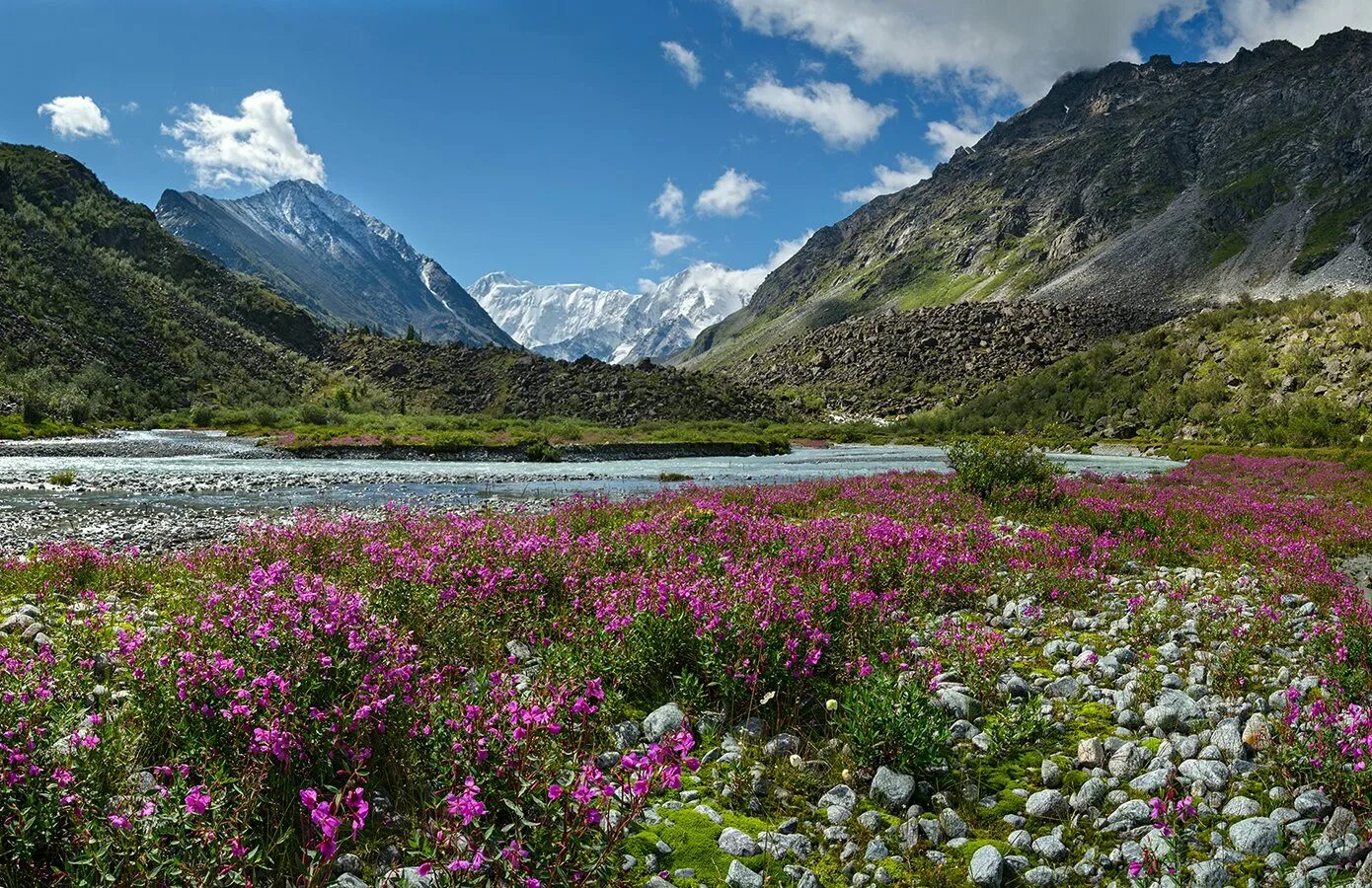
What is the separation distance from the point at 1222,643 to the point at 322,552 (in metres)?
12.7

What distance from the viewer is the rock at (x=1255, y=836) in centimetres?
424

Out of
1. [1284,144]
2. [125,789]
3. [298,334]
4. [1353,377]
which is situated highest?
[1284,144]

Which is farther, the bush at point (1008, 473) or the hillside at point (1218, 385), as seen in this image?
the hillside at point (1218, 385)

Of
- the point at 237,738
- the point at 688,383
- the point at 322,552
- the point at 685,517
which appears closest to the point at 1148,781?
the point at 237,738

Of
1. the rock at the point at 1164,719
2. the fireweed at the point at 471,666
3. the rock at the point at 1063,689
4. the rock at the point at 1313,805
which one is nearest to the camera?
the fireweed at the point at 471,666

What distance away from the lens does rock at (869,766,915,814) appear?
16.0 feet

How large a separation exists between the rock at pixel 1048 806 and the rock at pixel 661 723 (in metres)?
2.65

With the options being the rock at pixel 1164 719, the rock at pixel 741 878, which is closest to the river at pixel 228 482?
the rock at pixel 741 878

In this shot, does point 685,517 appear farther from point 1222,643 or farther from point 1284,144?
point 1284,144

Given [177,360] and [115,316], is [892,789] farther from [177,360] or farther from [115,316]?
[115,316]

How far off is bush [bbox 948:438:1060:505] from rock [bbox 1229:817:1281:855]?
637 inches

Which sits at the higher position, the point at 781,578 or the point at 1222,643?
the point at 781,578

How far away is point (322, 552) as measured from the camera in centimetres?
1109

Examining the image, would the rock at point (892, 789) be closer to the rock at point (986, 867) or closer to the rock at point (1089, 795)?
the rock at point (986, 867)
